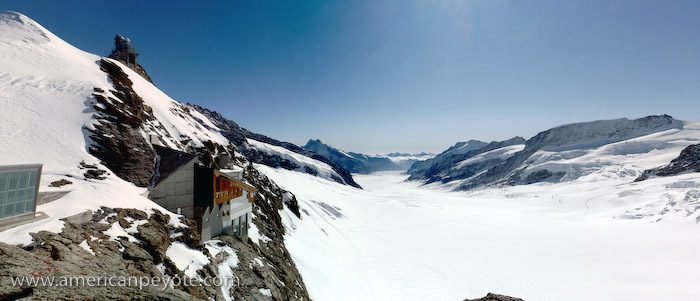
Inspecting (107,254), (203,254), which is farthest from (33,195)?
(203,254)

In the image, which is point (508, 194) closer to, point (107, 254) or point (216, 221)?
point (216, 221)

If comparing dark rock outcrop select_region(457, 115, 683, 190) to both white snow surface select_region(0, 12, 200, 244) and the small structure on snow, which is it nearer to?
the small structure on snow

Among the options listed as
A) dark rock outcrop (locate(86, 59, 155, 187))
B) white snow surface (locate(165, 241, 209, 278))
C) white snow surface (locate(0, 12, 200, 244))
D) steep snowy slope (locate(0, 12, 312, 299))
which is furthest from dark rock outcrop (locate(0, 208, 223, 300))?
dark rock outcrop (locate(86, 59, 155, 187))

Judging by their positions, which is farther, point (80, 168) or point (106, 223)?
point (80, 168)

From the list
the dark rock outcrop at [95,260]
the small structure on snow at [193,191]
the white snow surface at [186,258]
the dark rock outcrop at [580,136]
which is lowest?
the white snow surface at [186,258]

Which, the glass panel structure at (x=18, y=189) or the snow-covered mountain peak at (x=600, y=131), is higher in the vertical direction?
the snow-covered mountain peak at (x=600, y=131)

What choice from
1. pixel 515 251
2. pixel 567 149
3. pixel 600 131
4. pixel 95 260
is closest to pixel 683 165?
pixel 567 149

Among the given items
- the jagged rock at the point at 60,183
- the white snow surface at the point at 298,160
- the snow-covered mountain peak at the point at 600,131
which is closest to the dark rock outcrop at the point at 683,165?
the snow-covered mountain peak at the point at 600,131

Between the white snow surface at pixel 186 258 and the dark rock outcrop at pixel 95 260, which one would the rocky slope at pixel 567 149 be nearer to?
the white snow surface at pixel 186 258
